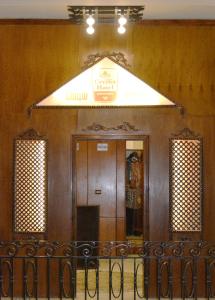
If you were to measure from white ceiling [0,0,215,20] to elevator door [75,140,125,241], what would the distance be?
281 centimetres

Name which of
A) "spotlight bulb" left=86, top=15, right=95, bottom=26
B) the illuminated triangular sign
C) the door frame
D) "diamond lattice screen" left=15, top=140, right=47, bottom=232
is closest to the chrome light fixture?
"spotlight bulb" left=86, top=15, right=95, bottom=26

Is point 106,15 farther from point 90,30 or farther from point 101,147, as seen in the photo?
point 101,147

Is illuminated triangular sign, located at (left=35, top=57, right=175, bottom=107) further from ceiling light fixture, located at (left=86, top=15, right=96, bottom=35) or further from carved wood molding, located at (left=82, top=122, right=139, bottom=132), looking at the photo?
ceiling light fixture, located at (left=86, top=15, right=96, bottom=35)

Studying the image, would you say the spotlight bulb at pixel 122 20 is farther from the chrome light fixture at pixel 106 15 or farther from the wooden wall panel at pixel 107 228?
the wooden wall panel at pixel 107 228

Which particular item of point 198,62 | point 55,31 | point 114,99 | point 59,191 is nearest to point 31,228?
point 59,191

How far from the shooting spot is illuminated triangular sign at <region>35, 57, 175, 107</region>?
6.30 metres

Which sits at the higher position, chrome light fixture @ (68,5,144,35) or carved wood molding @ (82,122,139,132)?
chrome light fixture @ (68,5,144,35)

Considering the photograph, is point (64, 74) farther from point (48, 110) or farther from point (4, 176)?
point (4, 176)

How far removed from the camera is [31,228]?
634cm

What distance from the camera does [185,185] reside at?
20.7 ft

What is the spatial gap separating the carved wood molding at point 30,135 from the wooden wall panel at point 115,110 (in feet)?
0.37

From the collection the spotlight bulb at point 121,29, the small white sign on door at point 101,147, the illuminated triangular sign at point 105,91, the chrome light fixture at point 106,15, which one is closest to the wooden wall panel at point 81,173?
the small white sign on door at point 101,147

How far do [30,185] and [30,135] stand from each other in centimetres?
63

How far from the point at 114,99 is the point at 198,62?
3.78 ft
